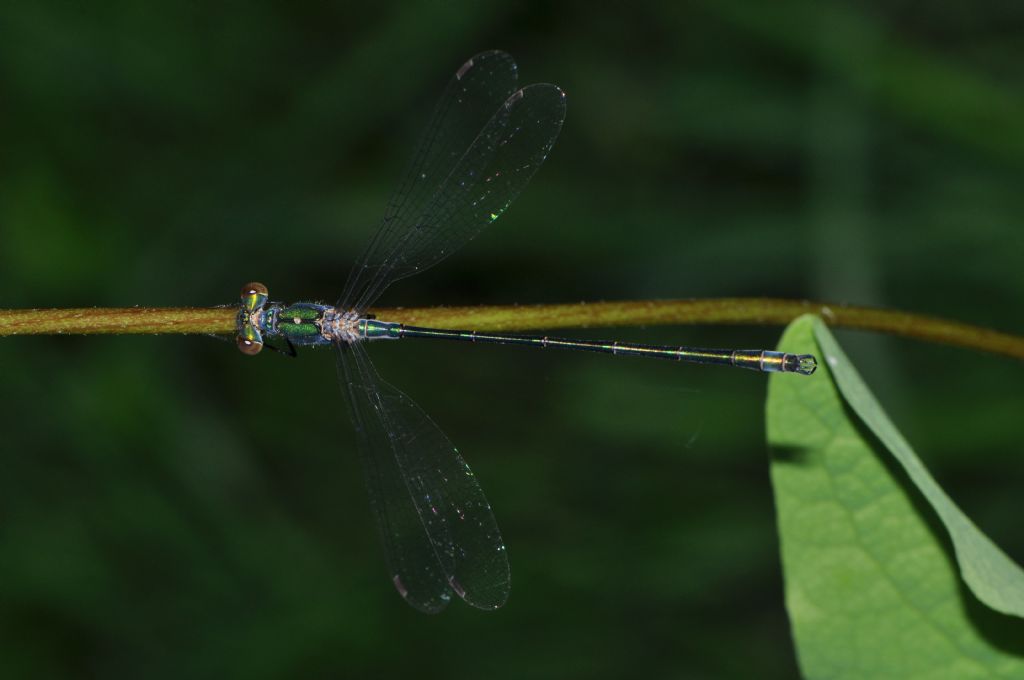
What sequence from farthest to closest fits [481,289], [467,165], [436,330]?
[481,289] → [467,165] → [436,330]

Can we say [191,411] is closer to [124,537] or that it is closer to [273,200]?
[124,537]

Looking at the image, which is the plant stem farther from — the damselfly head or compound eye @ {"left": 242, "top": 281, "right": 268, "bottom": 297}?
compound eye @ {"left": 242, "top": 281, "right": 268, "bottom": 297}

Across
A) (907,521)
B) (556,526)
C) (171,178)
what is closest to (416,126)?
(171,178)

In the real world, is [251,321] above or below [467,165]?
below

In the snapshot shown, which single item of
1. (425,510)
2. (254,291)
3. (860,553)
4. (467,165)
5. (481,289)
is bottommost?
(860,553)

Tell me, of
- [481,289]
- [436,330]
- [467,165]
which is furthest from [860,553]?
[481,289]

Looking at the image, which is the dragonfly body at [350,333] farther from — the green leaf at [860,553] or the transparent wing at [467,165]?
the green leaf at [860,553]

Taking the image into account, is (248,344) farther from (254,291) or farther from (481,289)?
(481,289)

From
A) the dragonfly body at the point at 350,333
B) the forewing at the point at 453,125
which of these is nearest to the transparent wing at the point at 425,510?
the dragonfly body at the point at 350,333
